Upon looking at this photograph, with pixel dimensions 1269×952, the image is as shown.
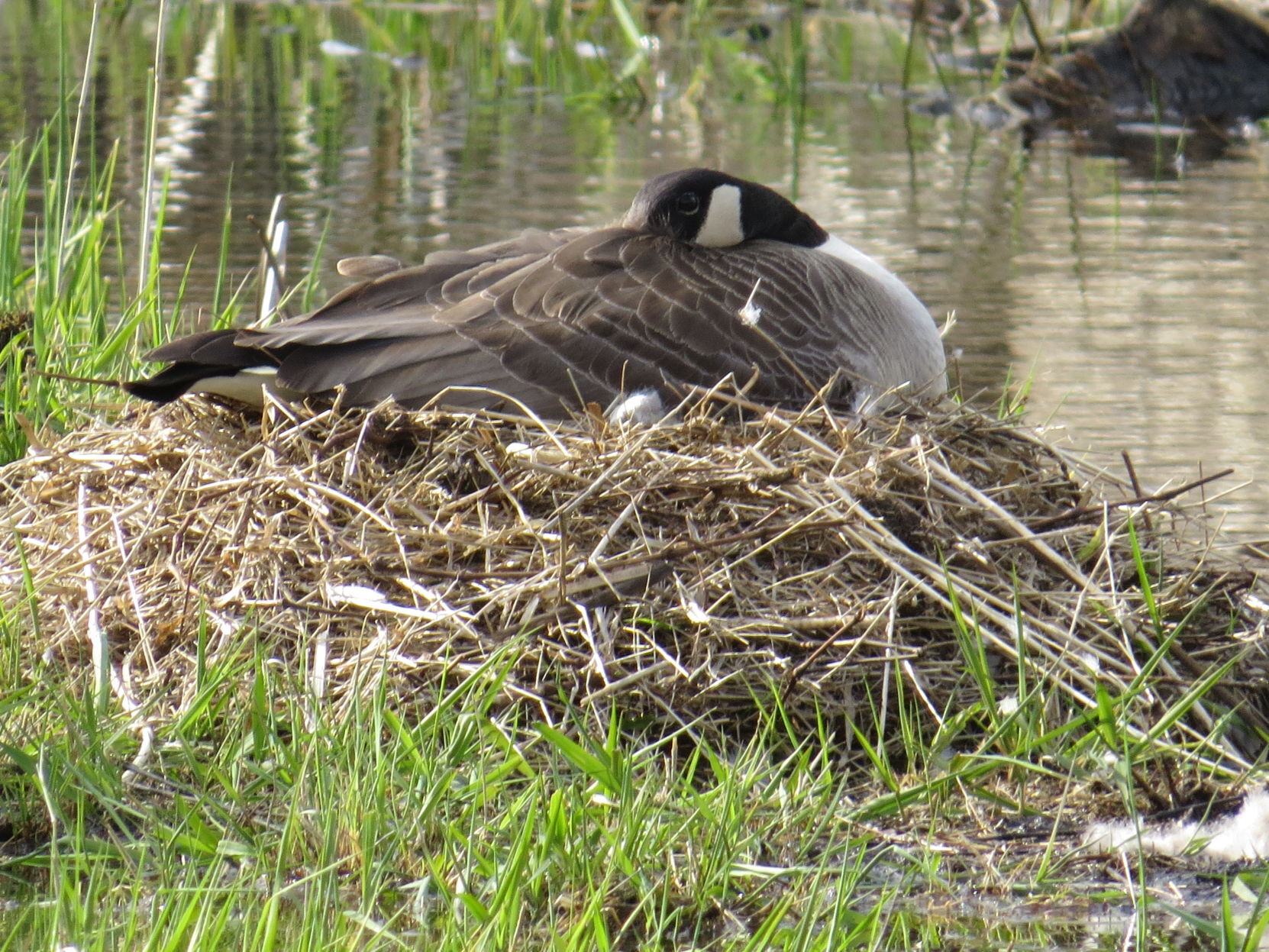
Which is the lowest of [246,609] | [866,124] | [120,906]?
[120,906]

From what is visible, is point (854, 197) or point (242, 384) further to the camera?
point (854, 197)

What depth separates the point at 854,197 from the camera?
355 inches

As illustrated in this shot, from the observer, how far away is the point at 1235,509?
16.8ft

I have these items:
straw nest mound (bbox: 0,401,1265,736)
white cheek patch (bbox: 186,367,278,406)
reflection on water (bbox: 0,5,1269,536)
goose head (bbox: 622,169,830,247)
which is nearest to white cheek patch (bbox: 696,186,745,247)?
goose head (bbox: 622,169,830,247)

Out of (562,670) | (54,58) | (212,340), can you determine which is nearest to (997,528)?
(562,670)

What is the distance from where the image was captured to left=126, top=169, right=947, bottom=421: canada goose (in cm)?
418

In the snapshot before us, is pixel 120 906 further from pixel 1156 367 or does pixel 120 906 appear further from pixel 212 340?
pixel 1156 367

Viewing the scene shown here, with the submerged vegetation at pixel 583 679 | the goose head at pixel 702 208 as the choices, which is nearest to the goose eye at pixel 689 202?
the goose head at pixel 702 208

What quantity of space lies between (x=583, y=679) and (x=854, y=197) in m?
5.91

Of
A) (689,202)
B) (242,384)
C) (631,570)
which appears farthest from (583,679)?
(689,202)

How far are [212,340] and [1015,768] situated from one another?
212cm

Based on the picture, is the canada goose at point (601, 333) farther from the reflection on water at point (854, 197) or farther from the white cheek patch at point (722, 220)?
the reflection on water at point (854, 197)

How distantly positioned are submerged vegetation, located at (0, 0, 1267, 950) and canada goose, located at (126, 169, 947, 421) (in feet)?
0.51

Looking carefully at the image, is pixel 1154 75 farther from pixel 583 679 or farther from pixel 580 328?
pixel 583 679
